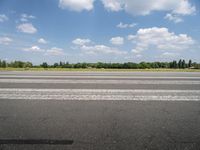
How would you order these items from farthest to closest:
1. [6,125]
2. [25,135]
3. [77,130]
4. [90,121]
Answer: [90,121] → [6,125] → [77,130] → [25,135]

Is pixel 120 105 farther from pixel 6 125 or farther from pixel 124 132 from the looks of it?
pixel 6 125

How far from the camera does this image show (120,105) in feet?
22.0

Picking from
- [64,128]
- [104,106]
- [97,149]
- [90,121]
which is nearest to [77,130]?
[64,128]

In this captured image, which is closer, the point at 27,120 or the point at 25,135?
the point at 25,135

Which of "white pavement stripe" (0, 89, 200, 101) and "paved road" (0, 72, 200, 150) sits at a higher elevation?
"white pavement stripe" (0, 89, 200, 101)

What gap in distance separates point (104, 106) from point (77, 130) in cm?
240

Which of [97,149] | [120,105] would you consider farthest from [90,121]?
[120,105]

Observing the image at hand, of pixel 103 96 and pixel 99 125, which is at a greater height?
pixel 103 96

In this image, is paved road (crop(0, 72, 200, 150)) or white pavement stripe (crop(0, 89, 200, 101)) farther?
white pavement stripe (crop(0, 89, 200, 101))

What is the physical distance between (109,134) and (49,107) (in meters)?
3.07

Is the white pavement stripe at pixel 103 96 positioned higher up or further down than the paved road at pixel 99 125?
higher up

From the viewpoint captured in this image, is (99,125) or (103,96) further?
(103,96)

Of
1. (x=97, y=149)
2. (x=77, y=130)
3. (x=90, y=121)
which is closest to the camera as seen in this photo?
(x=97, y=149)

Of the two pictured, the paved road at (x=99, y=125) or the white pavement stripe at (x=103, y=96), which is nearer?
the paved road at (x=99, y=125)
